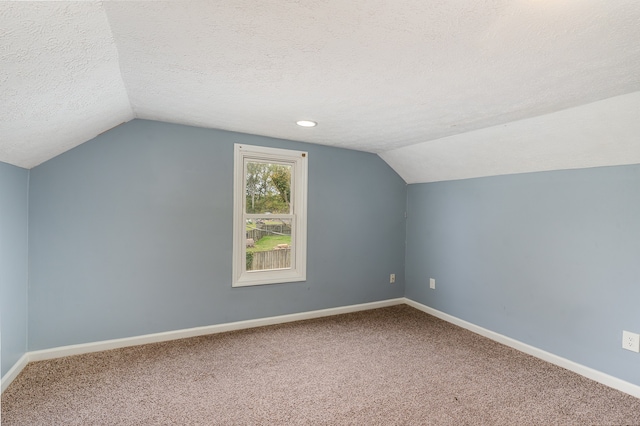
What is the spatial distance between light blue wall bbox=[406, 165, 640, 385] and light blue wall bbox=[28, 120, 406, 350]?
1.54 metres

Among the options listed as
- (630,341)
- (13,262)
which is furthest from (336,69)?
(630,341)

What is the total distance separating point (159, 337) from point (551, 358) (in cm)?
357

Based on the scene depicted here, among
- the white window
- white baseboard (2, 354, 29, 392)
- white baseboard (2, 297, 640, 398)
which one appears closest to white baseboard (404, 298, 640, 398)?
white baseboard (2, 297, 640, 398)

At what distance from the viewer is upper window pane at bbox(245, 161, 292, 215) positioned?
11.5 feet

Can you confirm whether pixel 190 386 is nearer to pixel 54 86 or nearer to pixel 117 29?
pixel 54 86

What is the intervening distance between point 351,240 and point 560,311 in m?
2.18

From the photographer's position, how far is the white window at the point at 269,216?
3.34 meters

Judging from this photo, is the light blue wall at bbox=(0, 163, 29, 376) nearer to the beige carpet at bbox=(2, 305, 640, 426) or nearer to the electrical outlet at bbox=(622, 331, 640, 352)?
the beige carpet at bbox=(2, 305, 640, 426)

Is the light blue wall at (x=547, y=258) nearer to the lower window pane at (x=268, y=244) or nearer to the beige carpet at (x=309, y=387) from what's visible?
the beige carpet at (x=309, y=387)

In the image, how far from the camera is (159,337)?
2.97 m

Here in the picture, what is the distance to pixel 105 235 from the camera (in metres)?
2.77

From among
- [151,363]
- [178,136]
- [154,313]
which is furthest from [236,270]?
[178,136]

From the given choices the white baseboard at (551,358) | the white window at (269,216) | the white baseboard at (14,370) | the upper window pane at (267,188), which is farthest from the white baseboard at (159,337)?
the upper window pane at (267,188)

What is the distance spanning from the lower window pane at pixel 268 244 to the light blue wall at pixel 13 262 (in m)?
1.83
